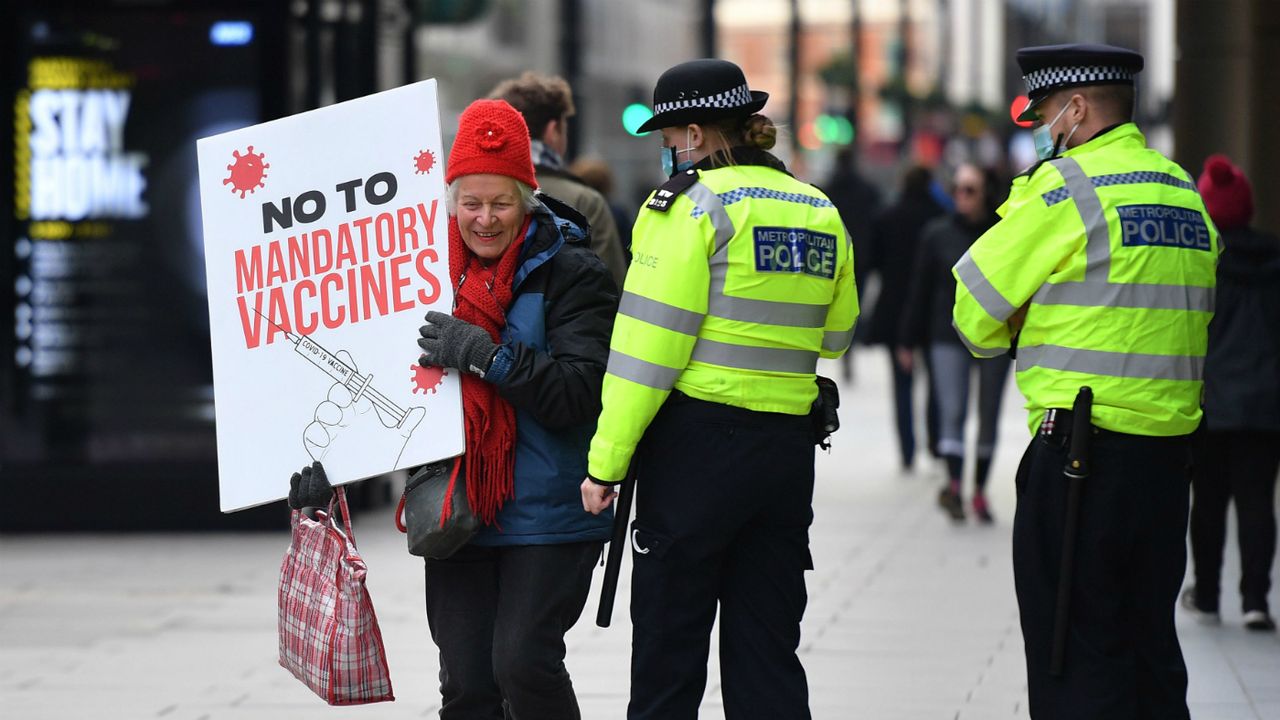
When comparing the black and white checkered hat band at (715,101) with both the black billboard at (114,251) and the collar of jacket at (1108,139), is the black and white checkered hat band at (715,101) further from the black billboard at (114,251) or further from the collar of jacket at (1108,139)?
the black billboard at (114,251)

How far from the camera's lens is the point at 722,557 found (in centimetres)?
456

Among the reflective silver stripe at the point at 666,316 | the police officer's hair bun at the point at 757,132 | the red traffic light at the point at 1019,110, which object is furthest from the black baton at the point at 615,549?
the red traffic light at the point at 1019,110

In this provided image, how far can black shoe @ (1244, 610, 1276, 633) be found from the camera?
7.54 meters

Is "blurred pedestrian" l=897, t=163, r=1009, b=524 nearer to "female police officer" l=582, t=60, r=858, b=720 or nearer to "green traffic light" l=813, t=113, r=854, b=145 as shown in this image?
"female police officer" l=582, t=60, r=858, b=720

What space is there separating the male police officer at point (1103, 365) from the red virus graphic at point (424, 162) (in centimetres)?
127

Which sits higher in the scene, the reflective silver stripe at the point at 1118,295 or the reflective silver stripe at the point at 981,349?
the reflective silver stripe at the point at 1118,295

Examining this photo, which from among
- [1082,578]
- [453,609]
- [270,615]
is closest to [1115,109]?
[1082,578]

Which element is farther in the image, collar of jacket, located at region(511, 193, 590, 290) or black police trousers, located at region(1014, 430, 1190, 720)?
collar of jacket, located at region(511, 193, 590, 290)

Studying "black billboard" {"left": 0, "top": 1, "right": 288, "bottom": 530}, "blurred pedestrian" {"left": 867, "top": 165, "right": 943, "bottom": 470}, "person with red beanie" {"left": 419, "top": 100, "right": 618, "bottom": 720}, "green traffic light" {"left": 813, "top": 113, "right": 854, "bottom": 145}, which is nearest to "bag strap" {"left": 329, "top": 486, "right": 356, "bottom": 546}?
"person with red beanie" {"left": 419, "top": 100, "right": 618, "bottom": 720}

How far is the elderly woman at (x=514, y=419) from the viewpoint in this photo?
14.7 feet

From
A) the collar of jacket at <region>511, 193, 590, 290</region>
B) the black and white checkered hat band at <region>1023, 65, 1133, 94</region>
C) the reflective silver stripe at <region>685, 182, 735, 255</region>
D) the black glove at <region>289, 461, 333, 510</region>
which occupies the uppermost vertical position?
the black and white checkered hat band at <region>1023, 65, 1133, 94</region>

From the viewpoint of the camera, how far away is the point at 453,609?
182 inches

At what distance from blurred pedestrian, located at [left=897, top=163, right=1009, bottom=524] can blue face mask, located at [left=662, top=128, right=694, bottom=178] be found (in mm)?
6064

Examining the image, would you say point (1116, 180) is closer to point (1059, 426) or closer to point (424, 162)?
point (1059, 426)
